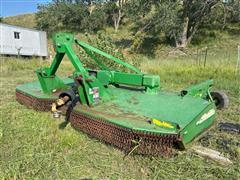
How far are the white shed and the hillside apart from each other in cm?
1697

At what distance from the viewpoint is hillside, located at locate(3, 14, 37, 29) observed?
39.6 meters

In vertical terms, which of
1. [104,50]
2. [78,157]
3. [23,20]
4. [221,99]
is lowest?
[78,157]

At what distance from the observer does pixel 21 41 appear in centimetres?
2122

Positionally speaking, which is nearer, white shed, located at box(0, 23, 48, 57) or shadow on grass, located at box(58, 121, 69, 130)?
shadow on grass, located at box(58, 121, 69, 130)

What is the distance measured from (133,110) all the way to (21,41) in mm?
20373

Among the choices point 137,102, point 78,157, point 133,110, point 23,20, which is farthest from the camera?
point 23,20

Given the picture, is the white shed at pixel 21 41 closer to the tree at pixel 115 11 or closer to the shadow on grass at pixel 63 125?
the tree at pixel 115 11

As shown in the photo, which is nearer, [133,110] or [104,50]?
[133,110]

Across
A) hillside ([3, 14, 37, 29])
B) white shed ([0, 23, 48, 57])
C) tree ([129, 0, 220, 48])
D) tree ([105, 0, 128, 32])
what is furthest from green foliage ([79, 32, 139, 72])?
hillside ([3, 14, 37, 29])

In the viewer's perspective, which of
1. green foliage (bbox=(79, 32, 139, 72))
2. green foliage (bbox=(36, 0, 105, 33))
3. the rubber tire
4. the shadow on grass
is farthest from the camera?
green foliage (bbox=(36, 0, 105, 33))

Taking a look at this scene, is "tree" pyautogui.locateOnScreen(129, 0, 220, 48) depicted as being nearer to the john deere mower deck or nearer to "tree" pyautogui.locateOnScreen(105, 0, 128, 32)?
"tree" pyautogui.locateOnScreen(105, 0, 128, 32)

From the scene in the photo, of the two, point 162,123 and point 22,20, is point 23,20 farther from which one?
point 162,123

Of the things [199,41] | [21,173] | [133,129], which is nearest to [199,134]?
[133,129]

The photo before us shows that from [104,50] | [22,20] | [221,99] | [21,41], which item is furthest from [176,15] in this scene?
[22,20]
